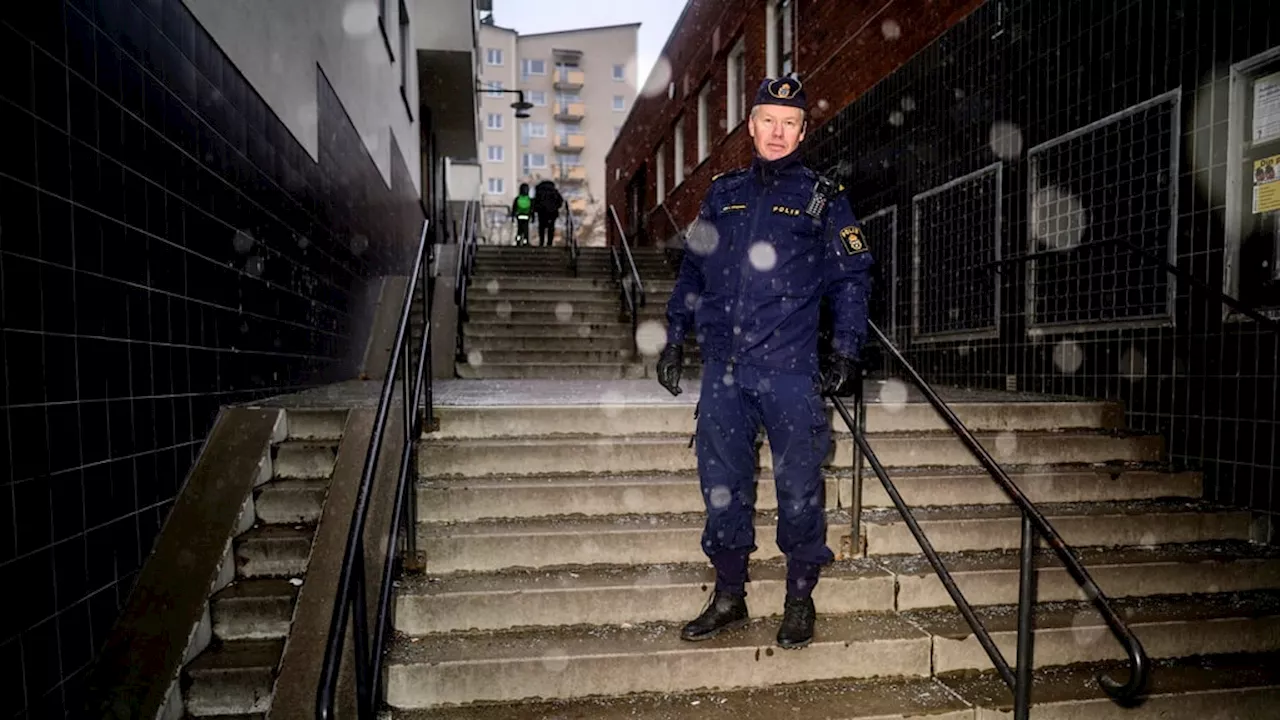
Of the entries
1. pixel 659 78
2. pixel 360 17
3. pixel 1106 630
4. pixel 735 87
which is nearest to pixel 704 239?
pixel 1106 630

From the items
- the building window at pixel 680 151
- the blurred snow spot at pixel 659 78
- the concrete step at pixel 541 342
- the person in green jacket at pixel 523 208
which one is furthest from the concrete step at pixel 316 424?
the blurred snow spot at pixel 659 78

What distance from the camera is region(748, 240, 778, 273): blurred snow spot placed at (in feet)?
9.02

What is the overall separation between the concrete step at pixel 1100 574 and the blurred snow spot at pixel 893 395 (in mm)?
1106

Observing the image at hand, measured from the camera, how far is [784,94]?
9.08 feet

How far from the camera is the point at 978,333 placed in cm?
599

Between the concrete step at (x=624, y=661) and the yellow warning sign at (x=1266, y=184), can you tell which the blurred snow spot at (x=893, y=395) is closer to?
the concrete step at (x=624, y=661)

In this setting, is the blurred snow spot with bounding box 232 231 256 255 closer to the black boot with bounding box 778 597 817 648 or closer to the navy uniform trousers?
the navy uniform trousers

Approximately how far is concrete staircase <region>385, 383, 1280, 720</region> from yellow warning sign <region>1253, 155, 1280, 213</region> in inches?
55.8

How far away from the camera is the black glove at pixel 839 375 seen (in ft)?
8.89

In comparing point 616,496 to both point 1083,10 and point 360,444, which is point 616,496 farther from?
point 1083,10

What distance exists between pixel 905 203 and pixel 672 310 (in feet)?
16.1

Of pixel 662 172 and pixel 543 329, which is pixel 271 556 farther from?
pixel 662 172

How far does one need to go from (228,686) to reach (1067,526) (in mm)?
3838

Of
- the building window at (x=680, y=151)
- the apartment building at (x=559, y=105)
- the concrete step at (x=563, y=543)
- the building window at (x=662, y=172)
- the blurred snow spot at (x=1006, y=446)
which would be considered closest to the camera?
the concrete step at (x=563, y=543)
